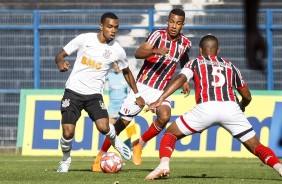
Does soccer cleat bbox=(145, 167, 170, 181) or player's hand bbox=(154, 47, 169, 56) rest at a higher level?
player's hand bbox=(154, 47, 169, 56)

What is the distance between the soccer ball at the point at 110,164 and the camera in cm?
1050

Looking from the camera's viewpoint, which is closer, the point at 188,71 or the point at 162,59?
the point at 188,71

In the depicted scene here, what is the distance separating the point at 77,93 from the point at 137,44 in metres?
8.77

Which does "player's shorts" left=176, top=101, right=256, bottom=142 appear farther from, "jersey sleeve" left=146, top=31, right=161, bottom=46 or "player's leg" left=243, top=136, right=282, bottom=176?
"jersey sleeve" left=146, top=31, right=161, bottom=46

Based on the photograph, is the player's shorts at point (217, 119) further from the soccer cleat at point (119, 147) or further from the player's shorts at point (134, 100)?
the player's shorts at point (134, 100)

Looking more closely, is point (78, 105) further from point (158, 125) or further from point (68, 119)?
point (158, 125)

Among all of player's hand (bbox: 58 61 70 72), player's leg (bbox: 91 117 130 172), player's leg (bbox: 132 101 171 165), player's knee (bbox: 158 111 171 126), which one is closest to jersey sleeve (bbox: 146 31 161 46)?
player's leg (bbox: 132 101 171 165)

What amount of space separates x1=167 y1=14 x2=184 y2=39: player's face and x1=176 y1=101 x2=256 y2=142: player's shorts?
2.58 metres

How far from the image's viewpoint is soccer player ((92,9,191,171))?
37.5 ft

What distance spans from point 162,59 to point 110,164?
84.8 inches

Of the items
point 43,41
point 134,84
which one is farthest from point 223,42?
point 134,84

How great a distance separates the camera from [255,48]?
2.05 meters

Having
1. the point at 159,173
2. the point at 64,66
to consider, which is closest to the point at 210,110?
the point at 159,173

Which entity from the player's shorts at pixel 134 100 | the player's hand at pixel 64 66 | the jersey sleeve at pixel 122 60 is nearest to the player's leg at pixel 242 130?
the player's hand at pixel 64 66
